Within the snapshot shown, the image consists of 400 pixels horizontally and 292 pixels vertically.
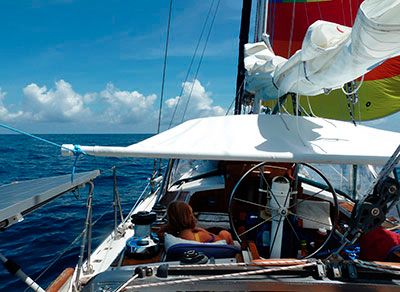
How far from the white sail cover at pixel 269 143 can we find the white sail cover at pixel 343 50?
0.38 meters

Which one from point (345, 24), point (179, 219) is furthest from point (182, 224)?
point (345, 24)

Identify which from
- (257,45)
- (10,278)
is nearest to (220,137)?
(257,45)

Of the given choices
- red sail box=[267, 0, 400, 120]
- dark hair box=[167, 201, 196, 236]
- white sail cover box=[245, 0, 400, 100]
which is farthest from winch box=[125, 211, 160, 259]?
red sail box=[267, 0, 400, 120]

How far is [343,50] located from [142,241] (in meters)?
1.94

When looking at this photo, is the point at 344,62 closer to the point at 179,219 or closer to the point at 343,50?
the point at 343,50

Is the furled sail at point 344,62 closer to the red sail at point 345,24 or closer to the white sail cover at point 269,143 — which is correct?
the red sail at point 345,24

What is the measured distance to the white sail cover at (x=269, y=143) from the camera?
2320 millimetres

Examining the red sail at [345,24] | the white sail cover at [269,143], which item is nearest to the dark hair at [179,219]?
the white sail cover at [269,143]

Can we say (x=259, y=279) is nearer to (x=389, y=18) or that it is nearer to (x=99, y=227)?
(x=389, y=18)

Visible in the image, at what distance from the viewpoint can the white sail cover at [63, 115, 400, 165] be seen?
2320mm

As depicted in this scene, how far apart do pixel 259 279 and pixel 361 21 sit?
137 cm

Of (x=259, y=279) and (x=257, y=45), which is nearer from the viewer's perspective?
(x=259, y=279)

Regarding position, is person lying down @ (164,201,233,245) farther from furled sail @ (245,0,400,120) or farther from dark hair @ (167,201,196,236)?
furled sail @ (245,0,400,120)

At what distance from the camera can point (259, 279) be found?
1728mm
